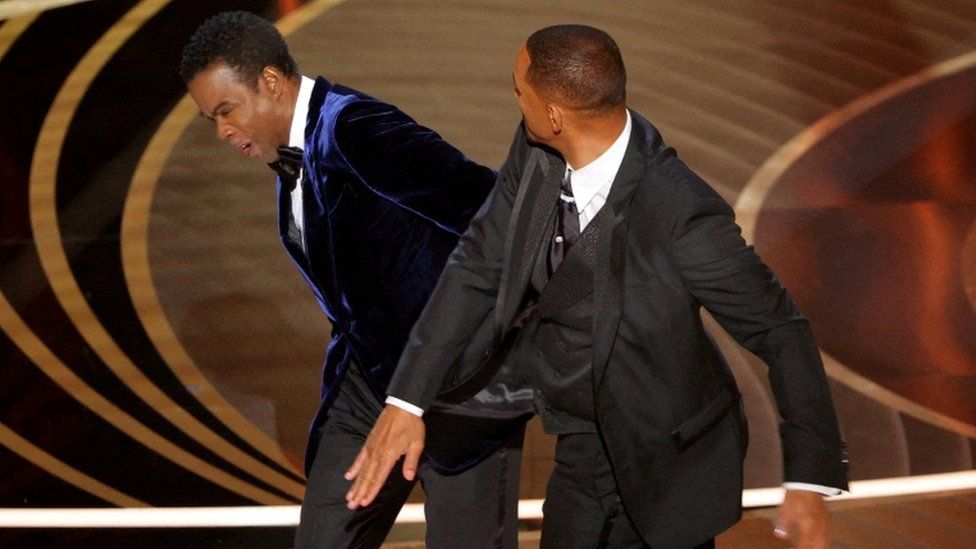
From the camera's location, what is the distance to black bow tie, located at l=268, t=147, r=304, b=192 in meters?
2.30

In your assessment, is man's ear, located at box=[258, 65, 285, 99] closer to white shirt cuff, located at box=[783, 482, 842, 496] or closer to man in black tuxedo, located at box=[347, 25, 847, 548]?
→ man in black tuxedo, located at box=[347, 25, 847, 548]

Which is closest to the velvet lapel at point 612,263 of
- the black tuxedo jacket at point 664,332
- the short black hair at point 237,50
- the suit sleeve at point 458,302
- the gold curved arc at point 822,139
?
the black tuxedo jacket at point 664,332

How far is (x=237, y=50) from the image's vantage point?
233 centimetres

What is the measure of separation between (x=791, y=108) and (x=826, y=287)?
4.39 feet

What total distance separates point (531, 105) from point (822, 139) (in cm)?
384

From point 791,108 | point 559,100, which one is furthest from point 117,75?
point 559,100

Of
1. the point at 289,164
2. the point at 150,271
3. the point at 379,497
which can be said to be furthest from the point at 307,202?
the point at 150,271

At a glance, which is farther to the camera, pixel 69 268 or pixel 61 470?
pixel 69 268

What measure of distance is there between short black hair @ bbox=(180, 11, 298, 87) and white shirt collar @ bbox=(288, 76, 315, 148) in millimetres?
42

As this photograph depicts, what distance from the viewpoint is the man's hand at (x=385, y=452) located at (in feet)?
6.29

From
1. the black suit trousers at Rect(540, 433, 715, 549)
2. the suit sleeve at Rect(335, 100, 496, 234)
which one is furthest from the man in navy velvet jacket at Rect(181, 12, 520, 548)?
the black suit trousers at Rect(540, 433, 715, 549)

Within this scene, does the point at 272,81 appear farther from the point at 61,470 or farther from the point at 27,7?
the point at 27,7

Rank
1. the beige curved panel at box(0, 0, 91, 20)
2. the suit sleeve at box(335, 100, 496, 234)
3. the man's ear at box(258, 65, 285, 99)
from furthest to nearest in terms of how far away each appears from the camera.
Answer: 1. the beige curved panel at box(0, 0, 91, 20)
2. the man's ear at box(258, 65, 285, 99)
3. the suit sleeve at box(335, 100, 496, 234)

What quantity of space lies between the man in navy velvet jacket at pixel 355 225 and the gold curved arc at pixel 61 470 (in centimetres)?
141
